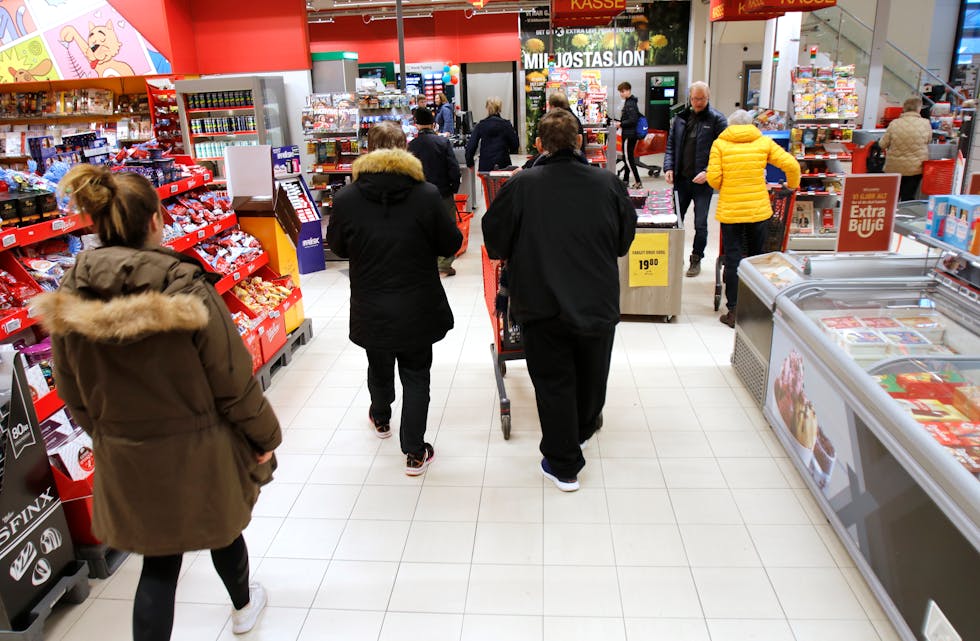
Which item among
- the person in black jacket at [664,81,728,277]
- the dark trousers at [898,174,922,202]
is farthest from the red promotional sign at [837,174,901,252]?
the dark trousers at [898,174,922,202]

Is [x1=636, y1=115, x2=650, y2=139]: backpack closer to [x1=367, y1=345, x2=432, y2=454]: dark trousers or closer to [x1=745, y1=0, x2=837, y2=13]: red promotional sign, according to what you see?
[x1=745, y1=0, x2=837, y2=13]: red promotional sign

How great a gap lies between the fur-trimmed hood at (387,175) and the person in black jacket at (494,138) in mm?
5325

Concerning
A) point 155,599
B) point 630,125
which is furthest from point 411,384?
point 630,125

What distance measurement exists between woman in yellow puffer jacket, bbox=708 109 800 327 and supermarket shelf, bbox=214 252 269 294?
11.1ft

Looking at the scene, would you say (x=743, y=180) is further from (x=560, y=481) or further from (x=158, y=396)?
(x=158, y=396)

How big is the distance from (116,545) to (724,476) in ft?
8.69

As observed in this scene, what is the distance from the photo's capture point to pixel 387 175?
10.0 feet

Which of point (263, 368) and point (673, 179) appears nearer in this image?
point (263, 368)

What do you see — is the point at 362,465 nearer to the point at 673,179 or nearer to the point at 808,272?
the point at 808,272

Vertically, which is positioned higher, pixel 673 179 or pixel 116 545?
pixel 673 179

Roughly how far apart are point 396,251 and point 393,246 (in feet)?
0.09

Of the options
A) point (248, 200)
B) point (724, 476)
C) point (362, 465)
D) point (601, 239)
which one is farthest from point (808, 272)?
point (248, 200)

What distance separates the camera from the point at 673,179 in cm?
698

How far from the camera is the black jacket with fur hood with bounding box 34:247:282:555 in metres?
1.80
